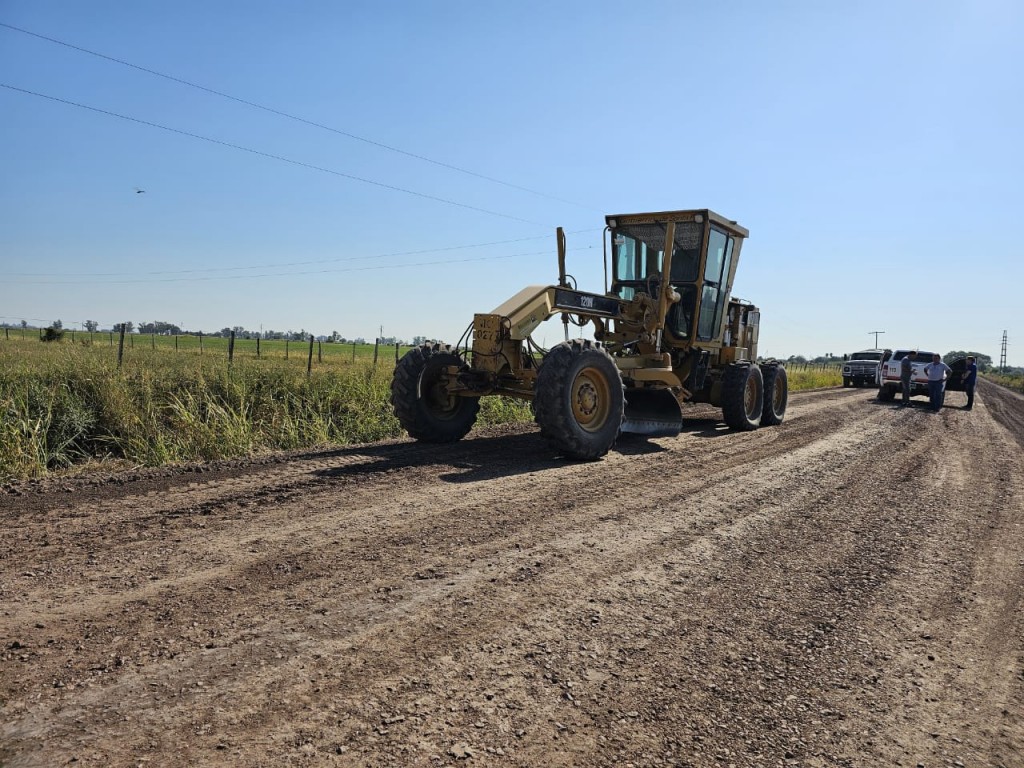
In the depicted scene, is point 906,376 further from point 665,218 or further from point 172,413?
point 172,413

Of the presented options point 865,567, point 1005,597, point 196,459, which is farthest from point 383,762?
point 196,459

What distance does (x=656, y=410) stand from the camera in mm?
9406

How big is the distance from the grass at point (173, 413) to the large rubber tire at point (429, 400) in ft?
3.75

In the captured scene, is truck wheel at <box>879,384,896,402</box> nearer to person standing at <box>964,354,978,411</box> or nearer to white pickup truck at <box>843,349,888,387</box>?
person standing at <box>964,354,978,411</box>

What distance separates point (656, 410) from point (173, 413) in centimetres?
689

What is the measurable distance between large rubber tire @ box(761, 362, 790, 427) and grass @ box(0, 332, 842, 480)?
449 cm

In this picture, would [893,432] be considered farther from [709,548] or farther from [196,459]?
[196,459]

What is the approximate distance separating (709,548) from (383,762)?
2.98 metres

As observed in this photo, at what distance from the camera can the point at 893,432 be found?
38.0 ft

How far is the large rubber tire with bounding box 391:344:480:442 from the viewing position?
25.9ft

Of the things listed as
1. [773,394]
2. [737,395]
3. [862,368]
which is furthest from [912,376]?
[862,368]

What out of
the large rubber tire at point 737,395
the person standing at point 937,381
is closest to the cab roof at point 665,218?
the large rubber tire at point 737,395

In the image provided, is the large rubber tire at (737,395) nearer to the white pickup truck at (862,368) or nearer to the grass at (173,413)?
the grass at (173,413)

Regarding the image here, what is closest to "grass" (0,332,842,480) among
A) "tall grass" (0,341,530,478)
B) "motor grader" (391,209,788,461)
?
"tall grass" (0,341,530,478)
